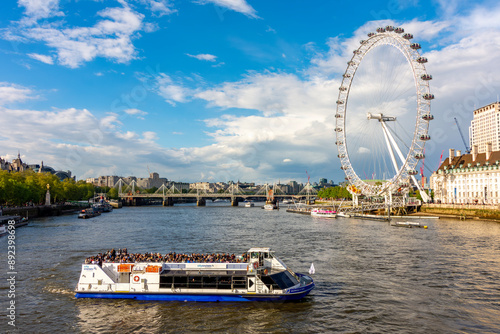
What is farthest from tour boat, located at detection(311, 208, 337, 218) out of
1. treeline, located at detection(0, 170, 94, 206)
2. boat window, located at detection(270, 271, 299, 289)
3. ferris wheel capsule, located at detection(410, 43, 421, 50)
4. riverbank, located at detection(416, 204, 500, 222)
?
boat window, located at detection(270, 271, 299, 289)

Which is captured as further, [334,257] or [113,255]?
[334,257]

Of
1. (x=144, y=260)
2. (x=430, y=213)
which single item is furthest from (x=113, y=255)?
(x=430, y=213)

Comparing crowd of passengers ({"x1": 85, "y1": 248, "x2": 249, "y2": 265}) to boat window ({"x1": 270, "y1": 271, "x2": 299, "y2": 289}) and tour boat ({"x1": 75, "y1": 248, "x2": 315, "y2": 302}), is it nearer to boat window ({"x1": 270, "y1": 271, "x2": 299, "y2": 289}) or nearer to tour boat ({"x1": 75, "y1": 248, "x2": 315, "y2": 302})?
tour boat ({"x1": 75, "y1": 248, "x2": 315, "y2": 302})

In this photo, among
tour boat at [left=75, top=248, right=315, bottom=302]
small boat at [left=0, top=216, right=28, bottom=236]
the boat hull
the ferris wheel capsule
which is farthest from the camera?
the ferris wheel capsule

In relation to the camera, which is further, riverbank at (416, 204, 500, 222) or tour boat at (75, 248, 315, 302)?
riverbank at (416, 204, 500, 222)

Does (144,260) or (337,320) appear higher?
(144,260)

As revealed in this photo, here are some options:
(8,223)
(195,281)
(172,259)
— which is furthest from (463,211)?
(8,223)

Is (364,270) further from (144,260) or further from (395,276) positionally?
(144,260)

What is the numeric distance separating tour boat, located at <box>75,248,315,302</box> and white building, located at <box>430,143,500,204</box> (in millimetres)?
115612

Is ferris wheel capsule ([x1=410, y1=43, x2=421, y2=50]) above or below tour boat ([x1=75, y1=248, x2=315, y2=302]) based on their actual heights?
above

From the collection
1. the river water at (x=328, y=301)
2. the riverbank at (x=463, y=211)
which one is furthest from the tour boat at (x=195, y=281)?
the riverbank at (x=463, y=211)

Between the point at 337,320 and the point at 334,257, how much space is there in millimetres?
22576

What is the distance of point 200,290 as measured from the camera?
28594 mm

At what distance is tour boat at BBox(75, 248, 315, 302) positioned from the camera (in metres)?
28.3
